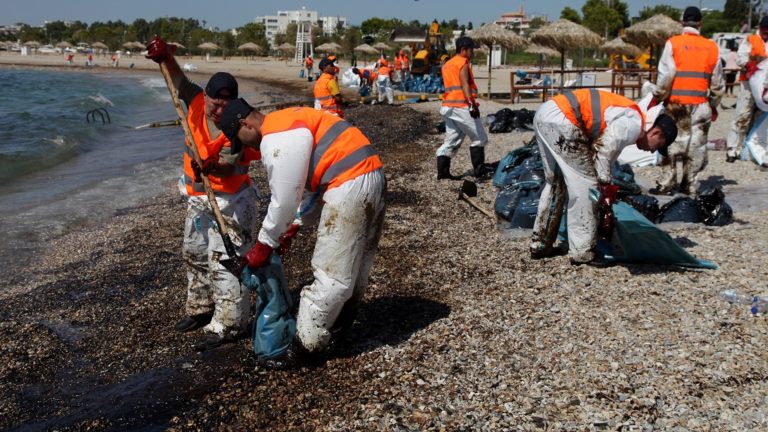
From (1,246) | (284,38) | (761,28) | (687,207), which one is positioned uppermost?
(284,38)

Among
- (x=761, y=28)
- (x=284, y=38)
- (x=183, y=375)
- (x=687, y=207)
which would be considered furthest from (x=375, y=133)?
(x=284, y=38)

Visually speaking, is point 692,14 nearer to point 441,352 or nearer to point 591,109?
point 591,109

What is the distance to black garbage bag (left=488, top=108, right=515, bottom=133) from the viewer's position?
1506cm

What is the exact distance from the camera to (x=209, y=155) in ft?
15.4

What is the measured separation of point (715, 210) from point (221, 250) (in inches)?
203

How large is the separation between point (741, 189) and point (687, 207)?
2068mm

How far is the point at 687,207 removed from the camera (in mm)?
7207

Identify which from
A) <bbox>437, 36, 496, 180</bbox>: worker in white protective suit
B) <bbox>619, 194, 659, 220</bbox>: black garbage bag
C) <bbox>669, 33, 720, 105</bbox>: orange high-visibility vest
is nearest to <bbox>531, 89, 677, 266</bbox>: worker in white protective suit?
<bbox>619, 194, 659, 220</bbox>: black garbage bag

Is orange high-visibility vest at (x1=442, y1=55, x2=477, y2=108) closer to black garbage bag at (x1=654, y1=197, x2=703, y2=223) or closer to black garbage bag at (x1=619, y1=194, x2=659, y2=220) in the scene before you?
black garbage bag at (x1=619, y1=194, x2=659, y2=220)

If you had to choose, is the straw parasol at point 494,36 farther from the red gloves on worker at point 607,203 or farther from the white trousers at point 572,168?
the red gloves on worker at point 607,203

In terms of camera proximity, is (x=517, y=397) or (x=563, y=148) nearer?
(x=517, y=397)

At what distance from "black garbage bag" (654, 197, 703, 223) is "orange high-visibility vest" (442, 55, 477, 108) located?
3.48 metres

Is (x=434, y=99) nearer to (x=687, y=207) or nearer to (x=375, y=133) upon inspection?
(x=375, y=133)

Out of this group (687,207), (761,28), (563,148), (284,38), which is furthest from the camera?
(284,38)
